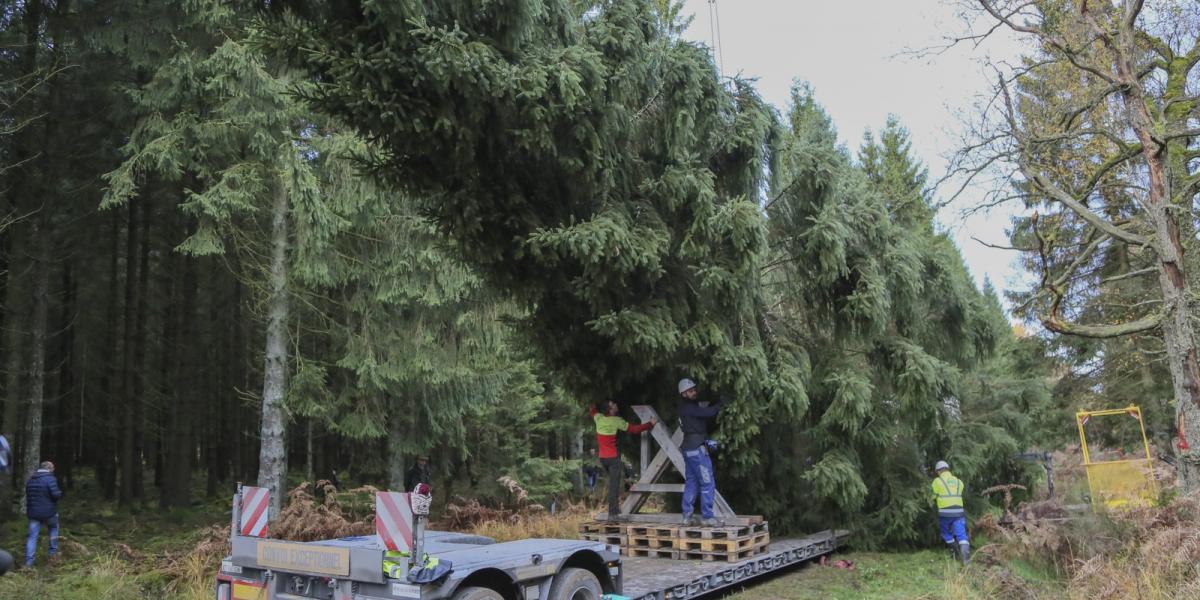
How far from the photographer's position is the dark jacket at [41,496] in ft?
37.5

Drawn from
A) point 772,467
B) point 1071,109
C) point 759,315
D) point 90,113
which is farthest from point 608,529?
point 90,113

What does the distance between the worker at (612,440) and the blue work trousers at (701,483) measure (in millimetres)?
896

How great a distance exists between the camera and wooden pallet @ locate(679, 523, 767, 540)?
9195mm

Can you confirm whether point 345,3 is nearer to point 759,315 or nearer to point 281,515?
point 759,315

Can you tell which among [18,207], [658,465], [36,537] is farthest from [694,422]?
[18,207]

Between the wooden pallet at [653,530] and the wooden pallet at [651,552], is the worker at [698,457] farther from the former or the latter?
the wooden pallet at [651,552]

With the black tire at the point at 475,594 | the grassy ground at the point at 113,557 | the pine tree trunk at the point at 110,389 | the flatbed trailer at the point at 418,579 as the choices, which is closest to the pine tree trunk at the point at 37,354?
the grassy ground at the point at 113,557

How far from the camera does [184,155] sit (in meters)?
12.8

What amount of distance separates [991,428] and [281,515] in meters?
11.6

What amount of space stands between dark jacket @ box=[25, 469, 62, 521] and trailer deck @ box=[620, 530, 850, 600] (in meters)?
8.72

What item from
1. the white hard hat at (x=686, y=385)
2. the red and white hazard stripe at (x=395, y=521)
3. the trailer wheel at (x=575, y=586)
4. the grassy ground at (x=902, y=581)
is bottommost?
the grassy ground at (x=902, y=581)

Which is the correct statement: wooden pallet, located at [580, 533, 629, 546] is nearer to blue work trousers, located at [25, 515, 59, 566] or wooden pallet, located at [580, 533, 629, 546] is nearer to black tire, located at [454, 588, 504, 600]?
black tire, located at [454, 588, 504, 600]

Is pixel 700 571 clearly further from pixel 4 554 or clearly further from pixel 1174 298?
pixel 1174 298

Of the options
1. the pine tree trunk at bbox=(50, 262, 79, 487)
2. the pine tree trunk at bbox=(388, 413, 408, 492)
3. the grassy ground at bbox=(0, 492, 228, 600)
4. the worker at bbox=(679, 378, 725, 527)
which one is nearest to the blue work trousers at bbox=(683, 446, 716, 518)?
the worker at bbox=(679, 378, 725, 527)
